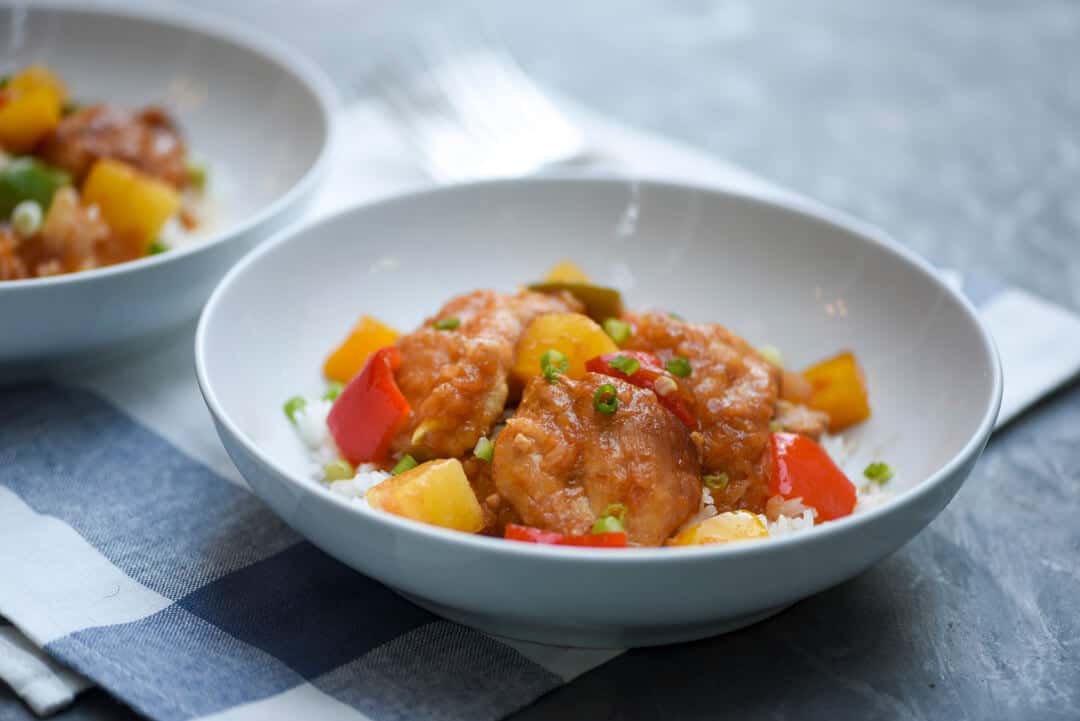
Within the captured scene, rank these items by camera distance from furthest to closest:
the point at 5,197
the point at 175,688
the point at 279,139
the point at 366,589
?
the point at 279,139 < the point at 5,197 < the point at 366,589 < the point at 175,688

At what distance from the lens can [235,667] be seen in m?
2.32

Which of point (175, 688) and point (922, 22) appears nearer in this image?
point (175, 688)

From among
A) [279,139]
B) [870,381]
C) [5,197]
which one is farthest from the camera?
[279,139]

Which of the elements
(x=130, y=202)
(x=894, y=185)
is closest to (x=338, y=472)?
(x=130, y=202)

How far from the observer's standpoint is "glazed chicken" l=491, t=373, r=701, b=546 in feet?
7.90

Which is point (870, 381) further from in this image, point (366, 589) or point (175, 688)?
point (175, 688)

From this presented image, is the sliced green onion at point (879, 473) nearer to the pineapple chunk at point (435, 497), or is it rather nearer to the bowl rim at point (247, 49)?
the pineapple chunk at point (435, 497)

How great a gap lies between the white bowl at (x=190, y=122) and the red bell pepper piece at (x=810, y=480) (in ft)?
5.03

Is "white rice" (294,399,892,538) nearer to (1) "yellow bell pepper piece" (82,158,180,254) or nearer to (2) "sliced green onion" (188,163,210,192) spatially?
(1) "yellow bell pepper piece" (82,158,180,254)

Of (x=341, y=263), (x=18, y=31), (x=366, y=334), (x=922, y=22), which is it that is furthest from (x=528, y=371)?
(x=922, y=22)

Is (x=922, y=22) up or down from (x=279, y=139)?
down

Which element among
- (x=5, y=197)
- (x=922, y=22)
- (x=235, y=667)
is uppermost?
(x=5, y=197)

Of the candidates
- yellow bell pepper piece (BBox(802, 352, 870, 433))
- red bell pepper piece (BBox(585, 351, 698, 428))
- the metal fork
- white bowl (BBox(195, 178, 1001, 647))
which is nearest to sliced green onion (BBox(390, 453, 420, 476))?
white bowl (BBox(195, 178, 1001, 647))

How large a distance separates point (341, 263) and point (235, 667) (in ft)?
4.25
